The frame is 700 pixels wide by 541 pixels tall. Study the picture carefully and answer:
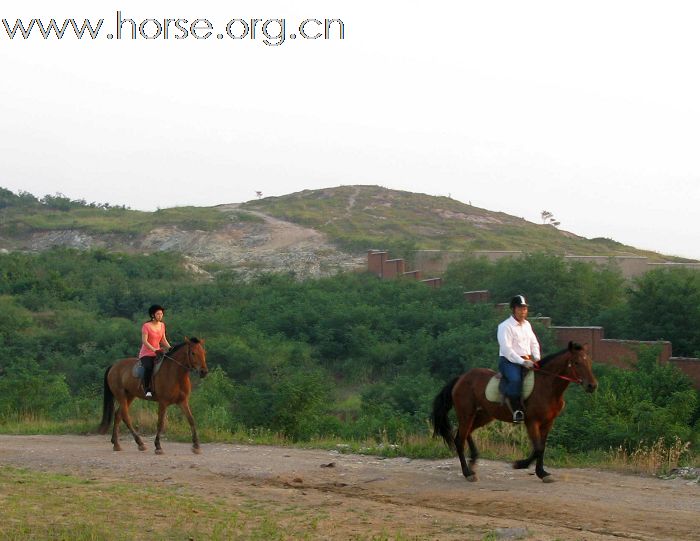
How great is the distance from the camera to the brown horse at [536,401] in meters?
11.8

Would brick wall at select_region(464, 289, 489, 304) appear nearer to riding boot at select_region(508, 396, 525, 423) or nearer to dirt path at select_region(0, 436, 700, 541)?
dirt path at select_region(0, 436, 700, 541)

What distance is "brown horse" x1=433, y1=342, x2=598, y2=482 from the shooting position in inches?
464

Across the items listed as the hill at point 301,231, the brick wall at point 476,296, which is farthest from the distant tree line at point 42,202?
the brick wall at point 476,296

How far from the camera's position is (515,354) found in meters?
12.0

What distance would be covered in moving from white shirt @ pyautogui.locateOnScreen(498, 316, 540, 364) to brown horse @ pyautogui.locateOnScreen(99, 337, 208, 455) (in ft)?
16.0

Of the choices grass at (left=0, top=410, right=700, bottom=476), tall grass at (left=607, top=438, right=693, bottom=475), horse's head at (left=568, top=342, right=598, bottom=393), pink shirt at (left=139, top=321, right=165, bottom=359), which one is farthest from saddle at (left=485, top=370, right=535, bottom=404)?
pink shirt at (left=139, top=321, right=165, bottom=359)

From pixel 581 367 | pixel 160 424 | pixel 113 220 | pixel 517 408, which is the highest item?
pixel 113 220

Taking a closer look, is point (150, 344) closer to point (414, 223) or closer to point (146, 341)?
point (146, 341)

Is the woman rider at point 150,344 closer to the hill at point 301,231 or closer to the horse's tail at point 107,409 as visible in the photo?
the horse's tail at point 107,409

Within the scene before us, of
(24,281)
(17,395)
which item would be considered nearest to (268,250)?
(24,281)

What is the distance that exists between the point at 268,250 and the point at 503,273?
808 inches

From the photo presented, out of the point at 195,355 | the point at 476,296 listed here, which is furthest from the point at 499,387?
the point at 476,296

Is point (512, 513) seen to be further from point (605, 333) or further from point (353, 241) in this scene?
point (353, 241)

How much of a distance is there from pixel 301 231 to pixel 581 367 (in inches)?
1915
